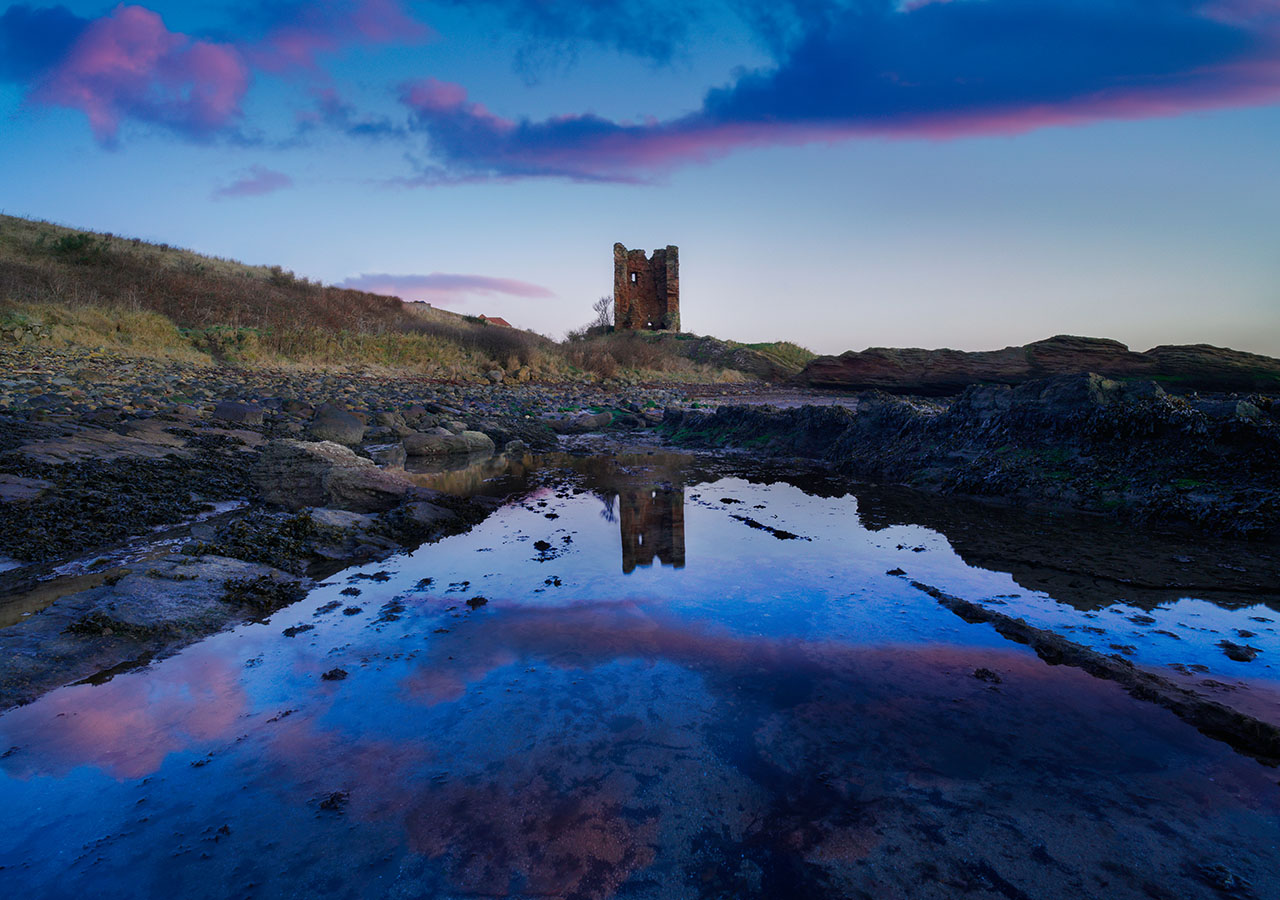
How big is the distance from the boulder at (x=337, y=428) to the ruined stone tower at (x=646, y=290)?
35.9 meters

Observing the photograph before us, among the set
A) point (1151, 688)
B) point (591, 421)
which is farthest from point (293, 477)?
point (591, 421)

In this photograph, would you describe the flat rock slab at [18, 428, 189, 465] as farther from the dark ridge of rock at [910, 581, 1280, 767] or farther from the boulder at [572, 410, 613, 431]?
the dark ridge of rock at [910, 581, 1280, 767]

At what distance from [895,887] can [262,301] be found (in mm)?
31616

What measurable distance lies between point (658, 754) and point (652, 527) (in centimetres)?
342

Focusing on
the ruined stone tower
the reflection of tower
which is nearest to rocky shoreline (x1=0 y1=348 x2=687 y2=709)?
the reflection of tower

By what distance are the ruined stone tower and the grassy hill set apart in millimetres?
8877

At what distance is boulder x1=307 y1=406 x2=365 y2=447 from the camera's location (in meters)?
9.54

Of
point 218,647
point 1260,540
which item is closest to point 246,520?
point 218,647

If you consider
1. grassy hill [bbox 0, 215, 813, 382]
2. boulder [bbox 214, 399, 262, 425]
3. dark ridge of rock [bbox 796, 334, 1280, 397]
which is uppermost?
grassy hill [bbox 0, 215, 813, 382]

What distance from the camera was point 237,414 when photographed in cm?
1011

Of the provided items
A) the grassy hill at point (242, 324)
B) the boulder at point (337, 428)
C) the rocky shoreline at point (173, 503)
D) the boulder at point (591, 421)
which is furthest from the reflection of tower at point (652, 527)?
the grassy hill at point (242, 324)

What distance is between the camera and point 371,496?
19.7 ft

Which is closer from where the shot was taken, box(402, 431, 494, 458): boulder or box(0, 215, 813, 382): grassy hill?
box(402, 431, 494, 458): boulder

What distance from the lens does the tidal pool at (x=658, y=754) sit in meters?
1.70
